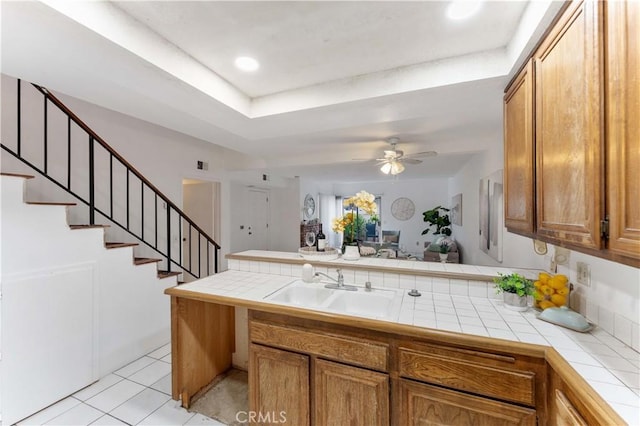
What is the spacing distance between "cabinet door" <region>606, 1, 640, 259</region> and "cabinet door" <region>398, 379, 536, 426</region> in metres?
0.83

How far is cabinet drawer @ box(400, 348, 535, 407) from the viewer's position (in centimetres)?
114

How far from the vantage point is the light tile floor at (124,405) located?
6.13 feet

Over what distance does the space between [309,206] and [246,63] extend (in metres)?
6.02

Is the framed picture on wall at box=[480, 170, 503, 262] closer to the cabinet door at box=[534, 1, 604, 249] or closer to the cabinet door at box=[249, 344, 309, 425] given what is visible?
the cabinet door at box=[534, 1, 604, 249]

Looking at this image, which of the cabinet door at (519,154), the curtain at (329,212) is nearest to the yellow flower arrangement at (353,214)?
the cabinet door at (519,154)

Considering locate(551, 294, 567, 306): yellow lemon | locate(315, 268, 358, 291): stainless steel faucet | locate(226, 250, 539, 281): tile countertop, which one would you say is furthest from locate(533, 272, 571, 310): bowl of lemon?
locate(315, 268, 358, 291): stainless steel faucet

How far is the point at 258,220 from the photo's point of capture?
6426 millimetres

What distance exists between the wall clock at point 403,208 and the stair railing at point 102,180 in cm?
575

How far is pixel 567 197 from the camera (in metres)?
1.03

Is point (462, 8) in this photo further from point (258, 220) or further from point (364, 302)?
point (258, 220)

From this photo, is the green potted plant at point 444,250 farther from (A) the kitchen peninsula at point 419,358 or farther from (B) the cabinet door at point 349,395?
(B) the cabinet door at point 349,395

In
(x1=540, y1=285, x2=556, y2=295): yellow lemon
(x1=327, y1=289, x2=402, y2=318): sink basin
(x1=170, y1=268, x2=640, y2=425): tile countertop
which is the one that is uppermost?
(x1=540, y1=285, x2=556, y2=295): yellow lemon

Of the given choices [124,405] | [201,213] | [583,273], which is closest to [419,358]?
[583,273]

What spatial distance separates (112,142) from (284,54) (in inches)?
112
